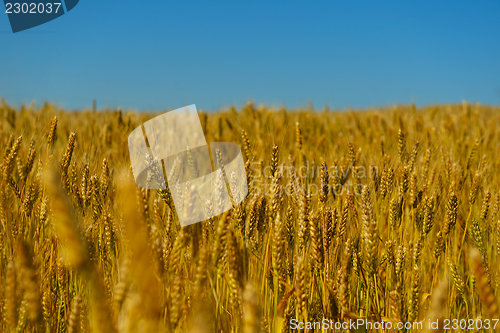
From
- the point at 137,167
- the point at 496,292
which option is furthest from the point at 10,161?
the point at 496,292

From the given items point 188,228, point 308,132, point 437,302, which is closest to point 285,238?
point 188,228

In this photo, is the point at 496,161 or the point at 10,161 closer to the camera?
the point at 10,161

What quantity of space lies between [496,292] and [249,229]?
0.98 m

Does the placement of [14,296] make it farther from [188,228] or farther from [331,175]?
[331,175]

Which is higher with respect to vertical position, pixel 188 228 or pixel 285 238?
pixel 188 228

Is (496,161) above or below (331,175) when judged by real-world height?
below

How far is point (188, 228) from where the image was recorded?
2.08 ft

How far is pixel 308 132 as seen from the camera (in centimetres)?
332

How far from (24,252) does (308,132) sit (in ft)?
10.1

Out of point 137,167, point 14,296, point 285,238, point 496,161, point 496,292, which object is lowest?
point 496,292

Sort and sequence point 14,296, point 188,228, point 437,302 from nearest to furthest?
point 437,302 < point 14,296 < point 188,228

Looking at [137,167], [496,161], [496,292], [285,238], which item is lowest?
[496,292]

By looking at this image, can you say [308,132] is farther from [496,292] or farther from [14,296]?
[14,296]

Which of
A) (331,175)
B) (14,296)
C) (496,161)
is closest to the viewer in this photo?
(14,296)
